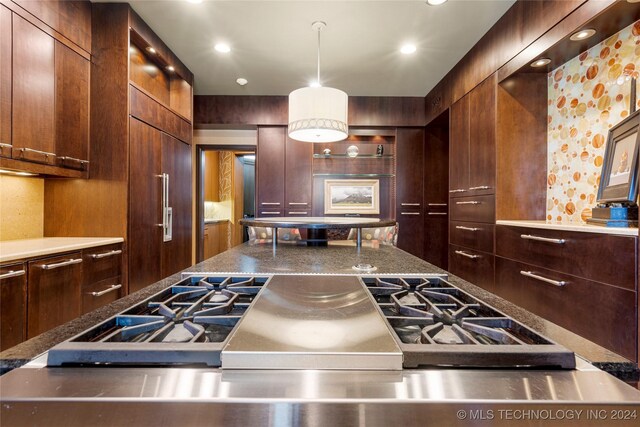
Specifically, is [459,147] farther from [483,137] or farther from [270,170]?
[270,170]

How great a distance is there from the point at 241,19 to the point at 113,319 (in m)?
2.67

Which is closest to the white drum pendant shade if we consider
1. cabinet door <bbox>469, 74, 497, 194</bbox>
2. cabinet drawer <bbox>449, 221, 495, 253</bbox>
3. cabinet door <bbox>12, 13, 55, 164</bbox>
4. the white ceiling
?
the white ceiling

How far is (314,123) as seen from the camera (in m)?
2.27

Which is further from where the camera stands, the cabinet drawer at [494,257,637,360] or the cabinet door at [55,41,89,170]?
the cabinet door at [55,41,89,170]

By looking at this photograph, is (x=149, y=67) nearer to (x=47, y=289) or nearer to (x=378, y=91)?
(x=47, y=289)

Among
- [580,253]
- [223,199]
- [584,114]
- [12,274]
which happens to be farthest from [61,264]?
[223,199]

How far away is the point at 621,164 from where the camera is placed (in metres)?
1.78


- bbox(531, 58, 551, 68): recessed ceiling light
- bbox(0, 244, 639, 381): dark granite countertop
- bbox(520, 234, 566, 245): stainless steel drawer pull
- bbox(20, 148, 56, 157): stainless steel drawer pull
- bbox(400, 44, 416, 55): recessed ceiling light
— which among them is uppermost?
bbox(400, 44, 416, 55): recessed ceiling light

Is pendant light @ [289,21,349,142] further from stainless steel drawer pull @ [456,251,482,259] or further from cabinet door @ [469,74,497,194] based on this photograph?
stainless steel drawer pull @ [456,251,482,259]

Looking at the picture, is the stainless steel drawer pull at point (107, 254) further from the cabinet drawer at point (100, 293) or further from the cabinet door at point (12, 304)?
the cabinet door at point (12, 304)

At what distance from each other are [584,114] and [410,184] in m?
2.30

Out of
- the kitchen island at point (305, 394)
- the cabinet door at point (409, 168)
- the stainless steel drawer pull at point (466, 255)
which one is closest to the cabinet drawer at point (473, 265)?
the stainless steel drawer pull at point (466, 255)

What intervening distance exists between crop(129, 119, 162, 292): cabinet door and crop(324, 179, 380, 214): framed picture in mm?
2247

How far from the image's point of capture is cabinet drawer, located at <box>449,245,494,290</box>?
2.65 metres
